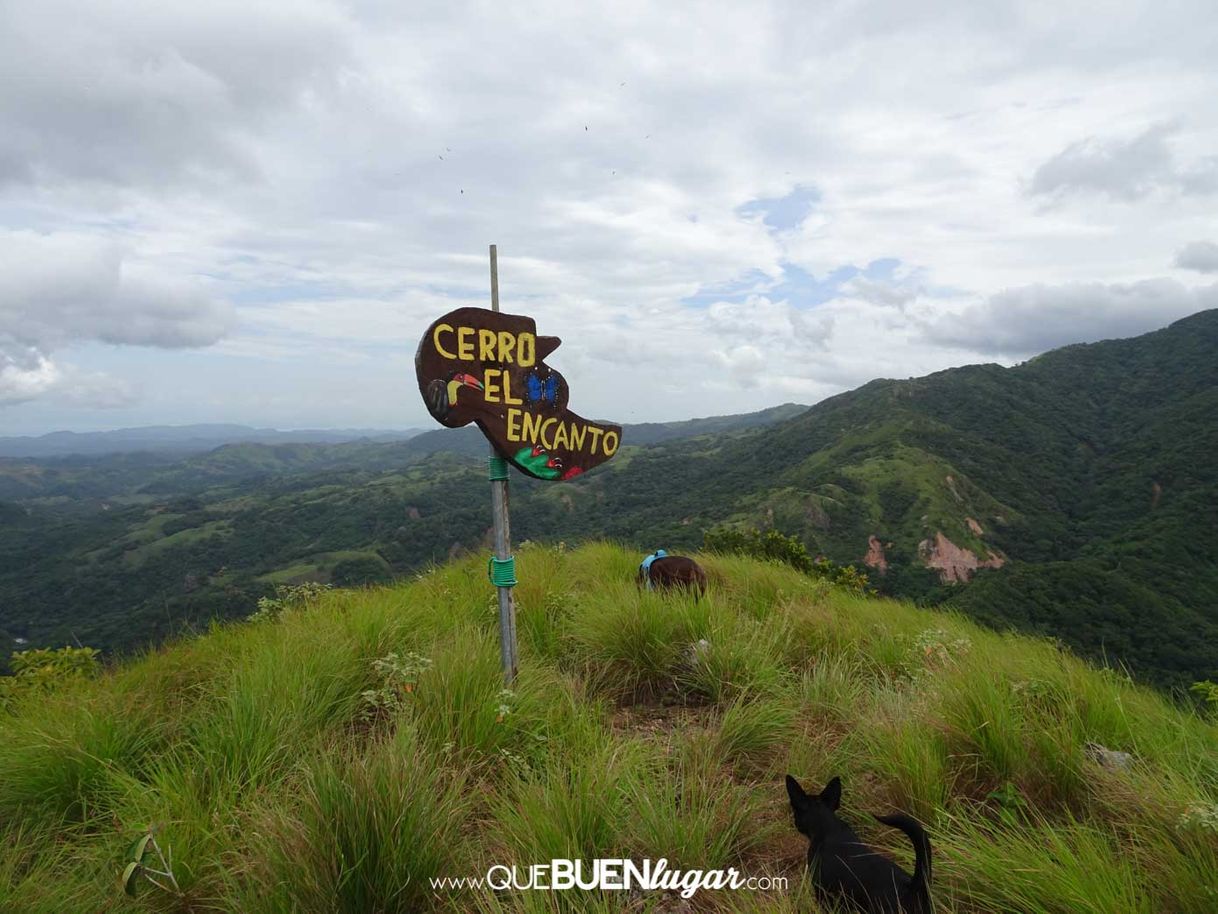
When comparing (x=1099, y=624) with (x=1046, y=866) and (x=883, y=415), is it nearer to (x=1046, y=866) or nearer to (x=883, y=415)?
(x=1046, y=866)

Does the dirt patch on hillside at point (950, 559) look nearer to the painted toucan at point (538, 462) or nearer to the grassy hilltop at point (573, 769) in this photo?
the grassy hilltop at point (573, 769)

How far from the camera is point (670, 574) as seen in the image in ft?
20.5

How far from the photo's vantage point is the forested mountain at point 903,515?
49.5m

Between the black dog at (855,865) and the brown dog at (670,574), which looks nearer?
the black dog at (855,865)

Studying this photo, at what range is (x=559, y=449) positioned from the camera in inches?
170

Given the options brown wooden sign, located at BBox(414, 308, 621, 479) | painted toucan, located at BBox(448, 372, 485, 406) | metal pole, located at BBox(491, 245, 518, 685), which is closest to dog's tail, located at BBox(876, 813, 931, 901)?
metal pole, located at BBox(491, 245, 518, 685)

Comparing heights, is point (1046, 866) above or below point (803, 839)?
above

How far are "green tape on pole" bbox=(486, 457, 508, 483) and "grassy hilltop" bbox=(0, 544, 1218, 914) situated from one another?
3.99 feet

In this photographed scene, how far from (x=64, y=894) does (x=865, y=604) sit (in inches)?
286

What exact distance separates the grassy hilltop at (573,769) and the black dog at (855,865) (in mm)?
137

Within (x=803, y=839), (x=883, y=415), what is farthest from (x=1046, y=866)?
(x=883, y=415)

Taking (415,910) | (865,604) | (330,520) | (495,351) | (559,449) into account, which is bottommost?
(330,520)

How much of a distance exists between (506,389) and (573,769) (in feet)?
8.11

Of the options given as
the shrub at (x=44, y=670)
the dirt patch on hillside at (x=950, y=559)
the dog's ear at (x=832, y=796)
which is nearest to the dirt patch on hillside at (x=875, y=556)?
the dirt patch on hillside at (x=950, y=559)
